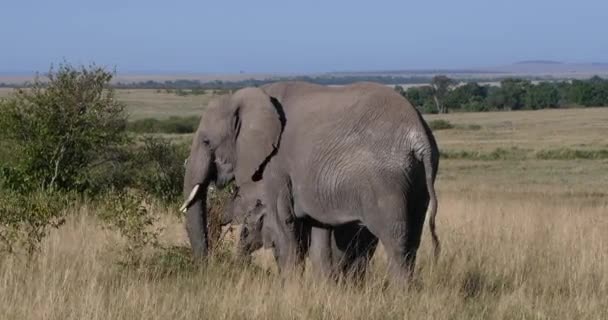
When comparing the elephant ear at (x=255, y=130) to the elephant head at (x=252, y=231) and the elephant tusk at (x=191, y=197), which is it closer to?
the elephant tusk at (x=191, y=197)

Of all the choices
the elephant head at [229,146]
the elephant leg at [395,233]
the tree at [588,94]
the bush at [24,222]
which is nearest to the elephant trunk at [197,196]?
the elephant head at [229,146]

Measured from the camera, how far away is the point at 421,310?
8.11 metres

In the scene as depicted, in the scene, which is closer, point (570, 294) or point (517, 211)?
point (570, 294)

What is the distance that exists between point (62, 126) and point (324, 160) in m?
7.14

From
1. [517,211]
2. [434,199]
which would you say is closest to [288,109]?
[434,199]

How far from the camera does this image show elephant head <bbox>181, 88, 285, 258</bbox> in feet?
32.0

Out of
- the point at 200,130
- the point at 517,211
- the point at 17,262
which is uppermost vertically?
the point at 200,130

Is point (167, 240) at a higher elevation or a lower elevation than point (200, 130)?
lower

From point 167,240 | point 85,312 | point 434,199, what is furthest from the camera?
point 167,240

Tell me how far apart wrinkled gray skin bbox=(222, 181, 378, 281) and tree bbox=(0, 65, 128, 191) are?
4913 mm

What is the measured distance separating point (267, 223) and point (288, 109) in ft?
3.10

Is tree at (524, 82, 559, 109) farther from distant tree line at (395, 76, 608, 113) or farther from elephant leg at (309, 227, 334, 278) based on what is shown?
elephant leg at (309, 227, 334, 278)

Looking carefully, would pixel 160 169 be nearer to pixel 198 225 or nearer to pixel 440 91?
pixel 198 225

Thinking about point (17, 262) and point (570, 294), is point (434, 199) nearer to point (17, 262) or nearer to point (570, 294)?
point (570, 294)
